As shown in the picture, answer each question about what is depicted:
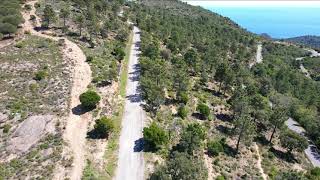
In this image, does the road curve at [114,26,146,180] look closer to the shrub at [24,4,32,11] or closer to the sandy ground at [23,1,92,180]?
the sandy ground at [23,1,92,180]

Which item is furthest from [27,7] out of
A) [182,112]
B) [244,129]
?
[244,129]

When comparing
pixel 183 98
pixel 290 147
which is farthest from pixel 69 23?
pixel 290 147

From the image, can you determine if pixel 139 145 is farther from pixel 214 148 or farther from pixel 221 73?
pixel 221 73

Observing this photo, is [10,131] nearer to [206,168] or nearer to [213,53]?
[206,168]

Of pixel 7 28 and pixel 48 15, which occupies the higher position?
pixel 48 15

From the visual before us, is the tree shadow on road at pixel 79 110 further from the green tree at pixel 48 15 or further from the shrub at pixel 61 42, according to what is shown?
the green tree at pixel 48 15

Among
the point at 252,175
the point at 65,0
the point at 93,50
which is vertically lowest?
the point at 252,175
